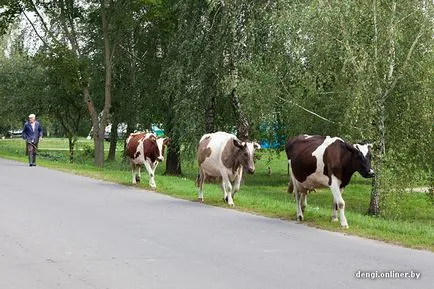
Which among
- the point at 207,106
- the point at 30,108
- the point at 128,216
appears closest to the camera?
the point at 128,216

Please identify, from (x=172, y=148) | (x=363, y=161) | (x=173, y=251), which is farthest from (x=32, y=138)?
(x=173, y=251)

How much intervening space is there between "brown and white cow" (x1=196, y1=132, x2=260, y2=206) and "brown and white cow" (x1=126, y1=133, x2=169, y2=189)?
11.2 ft

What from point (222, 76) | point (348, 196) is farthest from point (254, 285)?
point (348, 196)

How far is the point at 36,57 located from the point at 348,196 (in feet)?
61.8

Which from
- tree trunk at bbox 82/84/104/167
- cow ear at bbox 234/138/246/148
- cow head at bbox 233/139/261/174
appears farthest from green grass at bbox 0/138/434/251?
tree trunk at bbox 82/84/104/167

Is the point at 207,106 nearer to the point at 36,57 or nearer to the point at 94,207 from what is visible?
the point at 36,57

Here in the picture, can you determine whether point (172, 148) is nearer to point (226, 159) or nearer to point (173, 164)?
point (173, 164)

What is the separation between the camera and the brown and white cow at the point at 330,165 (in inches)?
527

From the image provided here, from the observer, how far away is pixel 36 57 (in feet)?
125

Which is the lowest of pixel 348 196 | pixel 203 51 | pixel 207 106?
pixel 348 196

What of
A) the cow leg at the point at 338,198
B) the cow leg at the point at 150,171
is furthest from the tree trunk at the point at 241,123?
the cow leg at the point at 338,198

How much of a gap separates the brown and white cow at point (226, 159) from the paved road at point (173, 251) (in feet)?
4.19

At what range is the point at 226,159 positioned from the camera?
652 inches

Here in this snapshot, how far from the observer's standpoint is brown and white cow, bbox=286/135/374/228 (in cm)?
1340
